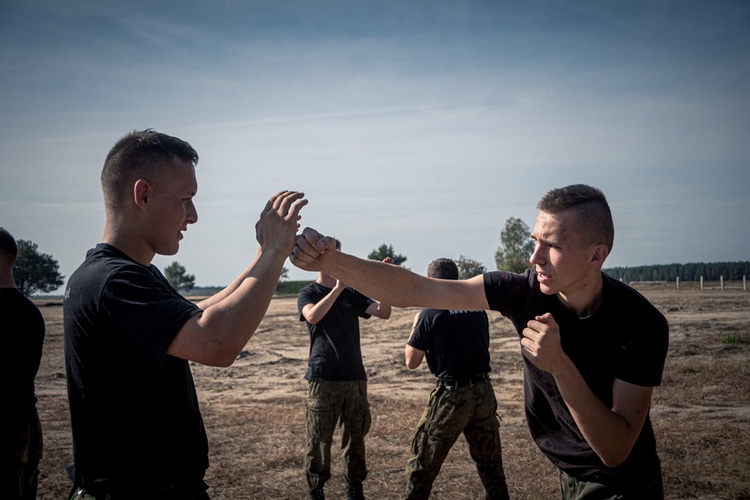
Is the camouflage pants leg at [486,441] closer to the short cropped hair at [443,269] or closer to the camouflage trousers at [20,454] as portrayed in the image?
the short cropped hair at [443,269]

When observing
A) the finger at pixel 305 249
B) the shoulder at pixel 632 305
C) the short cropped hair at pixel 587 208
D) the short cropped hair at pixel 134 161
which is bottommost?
the shoulder at pixel 632 305

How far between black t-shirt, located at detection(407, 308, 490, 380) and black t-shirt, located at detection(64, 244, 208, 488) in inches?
169

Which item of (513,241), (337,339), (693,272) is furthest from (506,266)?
(337,339)

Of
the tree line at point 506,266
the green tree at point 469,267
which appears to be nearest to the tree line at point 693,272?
the tree line at point 506,266

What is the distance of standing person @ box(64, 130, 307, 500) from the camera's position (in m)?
2.62

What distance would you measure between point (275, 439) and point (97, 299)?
8146 millimetres

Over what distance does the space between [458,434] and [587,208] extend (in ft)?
11.7

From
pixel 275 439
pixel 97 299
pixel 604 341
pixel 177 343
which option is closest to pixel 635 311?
pixel 604 341

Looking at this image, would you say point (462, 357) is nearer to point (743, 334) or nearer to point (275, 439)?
point (275, 439)

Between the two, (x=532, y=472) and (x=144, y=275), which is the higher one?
(x=144, y=275)

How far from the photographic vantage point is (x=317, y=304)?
303 inches

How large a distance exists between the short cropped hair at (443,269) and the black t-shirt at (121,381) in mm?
4674

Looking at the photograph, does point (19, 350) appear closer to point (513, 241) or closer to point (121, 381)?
point (121, 381)

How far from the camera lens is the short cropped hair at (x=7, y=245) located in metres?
5.50
